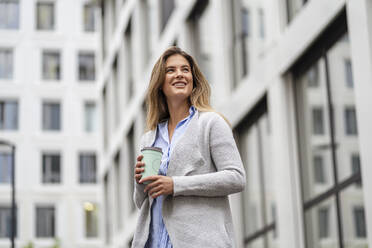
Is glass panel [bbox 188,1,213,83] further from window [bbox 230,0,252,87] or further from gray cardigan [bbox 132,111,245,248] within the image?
gray cardigan [bbox 132,111,245,248]

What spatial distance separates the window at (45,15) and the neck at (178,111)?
168 ft

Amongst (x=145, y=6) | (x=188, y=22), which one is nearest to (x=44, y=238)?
(x=145, y=6)

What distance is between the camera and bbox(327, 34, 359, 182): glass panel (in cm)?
1313

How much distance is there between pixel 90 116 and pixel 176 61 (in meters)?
49.9

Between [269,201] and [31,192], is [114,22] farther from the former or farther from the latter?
[269,201]

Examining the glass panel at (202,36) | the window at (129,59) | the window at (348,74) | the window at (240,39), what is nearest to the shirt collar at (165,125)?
the window at (348,74)

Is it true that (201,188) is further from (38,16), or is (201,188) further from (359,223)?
(38,16)

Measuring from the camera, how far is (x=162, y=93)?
5.51 m

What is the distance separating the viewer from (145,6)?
31.1 meters

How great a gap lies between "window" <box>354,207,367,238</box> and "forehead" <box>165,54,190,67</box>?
316 inches

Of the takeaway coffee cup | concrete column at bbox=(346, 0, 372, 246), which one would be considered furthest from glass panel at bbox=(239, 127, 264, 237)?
the takeaway coffee cup

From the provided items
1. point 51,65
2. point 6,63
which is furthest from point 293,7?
point 6,63

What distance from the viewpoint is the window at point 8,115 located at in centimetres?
5319

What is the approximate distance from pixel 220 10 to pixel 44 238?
35.1 meters
